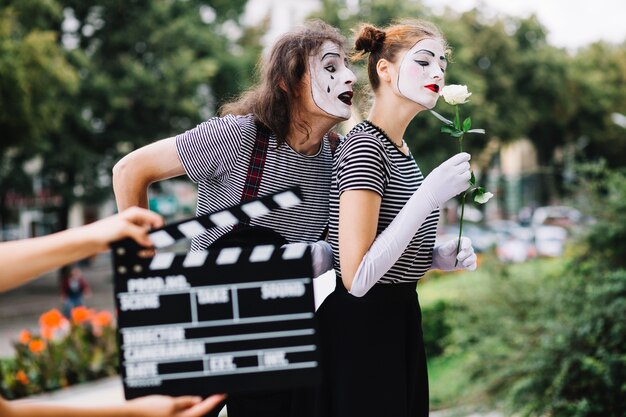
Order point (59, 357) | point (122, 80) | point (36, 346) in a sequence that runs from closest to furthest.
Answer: point (36, 346), point (59, 357), point (122, 80)

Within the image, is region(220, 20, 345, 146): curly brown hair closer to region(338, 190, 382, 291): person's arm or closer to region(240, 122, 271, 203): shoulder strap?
region(240, 122, 271, 203): shoulder strap

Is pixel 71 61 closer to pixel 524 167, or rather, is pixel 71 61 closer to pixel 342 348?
pixel 342 348

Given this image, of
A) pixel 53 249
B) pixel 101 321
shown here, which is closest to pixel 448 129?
pixel 53 249

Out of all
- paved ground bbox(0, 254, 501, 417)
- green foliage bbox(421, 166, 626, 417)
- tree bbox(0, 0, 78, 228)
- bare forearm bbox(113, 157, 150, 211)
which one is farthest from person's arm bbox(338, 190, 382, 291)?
tree bbox(0, 0, 78, 228)

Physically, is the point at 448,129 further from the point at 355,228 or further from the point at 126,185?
the point at 126,185

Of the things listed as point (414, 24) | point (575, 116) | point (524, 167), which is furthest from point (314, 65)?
point (524, 167)

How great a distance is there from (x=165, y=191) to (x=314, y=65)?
21.3 meters

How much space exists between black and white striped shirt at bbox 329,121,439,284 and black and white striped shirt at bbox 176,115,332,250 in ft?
0.45

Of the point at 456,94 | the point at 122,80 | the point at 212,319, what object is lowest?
the point at 212,319

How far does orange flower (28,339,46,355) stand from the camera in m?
8.62

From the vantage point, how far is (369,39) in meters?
2.68

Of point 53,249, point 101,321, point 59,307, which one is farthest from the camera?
point 59,307

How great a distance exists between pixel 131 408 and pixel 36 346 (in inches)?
297

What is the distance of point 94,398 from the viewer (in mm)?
8336
